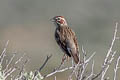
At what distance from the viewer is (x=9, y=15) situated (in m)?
38.3

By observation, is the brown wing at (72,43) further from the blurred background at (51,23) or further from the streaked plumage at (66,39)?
the blurred background at (51,23)

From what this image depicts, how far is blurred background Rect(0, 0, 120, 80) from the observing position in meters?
29.2

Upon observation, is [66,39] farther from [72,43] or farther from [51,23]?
[51,23]

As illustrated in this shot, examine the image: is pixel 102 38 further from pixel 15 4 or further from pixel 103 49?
pixel 15 4

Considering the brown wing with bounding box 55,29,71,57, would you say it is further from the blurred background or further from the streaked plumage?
the blurred background

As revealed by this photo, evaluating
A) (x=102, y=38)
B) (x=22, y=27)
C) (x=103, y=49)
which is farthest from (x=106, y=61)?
(x=22, y=27)

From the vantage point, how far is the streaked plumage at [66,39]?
921cm

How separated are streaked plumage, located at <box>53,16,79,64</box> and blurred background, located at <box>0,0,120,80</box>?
1473 centimetres

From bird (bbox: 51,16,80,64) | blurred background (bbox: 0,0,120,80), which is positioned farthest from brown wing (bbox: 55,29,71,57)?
blurred background (bbox: 0,0,120,80)

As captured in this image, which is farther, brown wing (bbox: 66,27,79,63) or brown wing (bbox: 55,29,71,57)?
brown wing (bbox: 55,29,71,57)

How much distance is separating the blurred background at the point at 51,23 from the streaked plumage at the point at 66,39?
48.3 feet

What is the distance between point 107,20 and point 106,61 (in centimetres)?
2973

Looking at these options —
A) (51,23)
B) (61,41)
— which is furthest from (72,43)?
(51,23)

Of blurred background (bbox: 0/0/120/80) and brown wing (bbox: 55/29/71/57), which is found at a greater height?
brown wing (bbox: 55/29/71/57)
